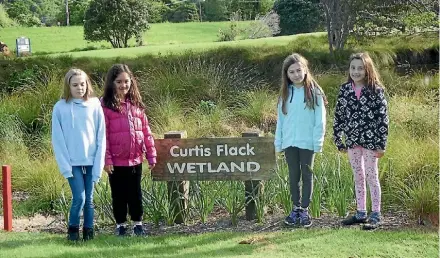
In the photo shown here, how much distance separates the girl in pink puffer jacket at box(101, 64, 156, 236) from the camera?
5.65 metres

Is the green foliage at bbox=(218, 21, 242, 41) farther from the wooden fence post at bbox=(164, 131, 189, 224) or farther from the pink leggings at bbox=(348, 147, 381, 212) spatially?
the pink leggings at bbox=(348, 147, 381, 212)

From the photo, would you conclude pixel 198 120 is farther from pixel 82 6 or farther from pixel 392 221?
pixel 82 6

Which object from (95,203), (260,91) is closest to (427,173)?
(95,203)

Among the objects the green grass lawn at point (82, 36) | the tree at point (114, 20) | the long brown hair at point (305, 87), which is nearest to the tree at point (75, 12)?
the green grass lawn at point (82, 36)

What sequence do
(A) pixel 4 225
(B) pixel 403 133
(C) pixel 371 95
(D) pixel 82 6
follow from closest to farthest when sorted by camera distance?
1. (C) pixel 371 95
2. (A) pixel 4 225
3. (B) pixel 403 133
4. (D) pixel 82 6

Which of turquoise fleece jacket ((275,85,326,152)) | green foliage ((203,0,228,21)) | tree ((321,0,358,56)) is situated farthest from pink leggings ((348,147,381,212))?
green foliage ((203,0,228,21))

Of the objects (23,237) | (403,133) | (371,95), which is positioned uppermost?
(371,95)

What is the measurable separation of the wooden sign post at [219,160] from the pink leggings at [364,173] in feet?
2.58

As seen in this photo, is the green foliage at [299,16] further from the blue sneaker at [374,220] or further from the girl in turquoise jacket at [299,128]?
the blue sneaker at [374,220]

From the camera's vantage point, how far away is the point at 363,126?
5.48m

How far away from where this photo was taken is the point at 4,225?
6.23 metres

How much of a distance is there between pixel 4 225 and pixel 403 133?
458cm

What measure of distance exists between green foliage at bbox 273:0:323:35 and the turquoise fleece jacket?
22.4m

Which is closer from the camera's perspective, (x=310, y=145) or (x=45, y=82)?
(x=310, y=145)
